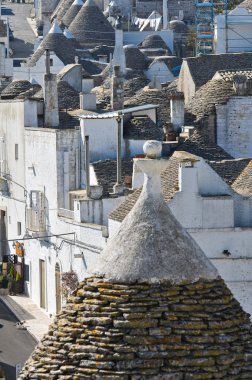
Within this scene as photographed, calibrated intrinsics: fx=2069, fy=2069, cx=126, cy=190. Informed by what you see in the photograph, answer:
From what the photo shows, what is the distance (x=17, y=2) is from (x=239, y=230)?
10784cm

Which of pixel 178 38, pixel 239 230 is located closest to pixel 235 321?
pixel 239 230

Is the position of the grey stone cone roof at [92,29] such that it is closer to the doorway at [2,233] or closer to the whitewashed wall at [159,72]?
the whitewashed wall at [159,72]

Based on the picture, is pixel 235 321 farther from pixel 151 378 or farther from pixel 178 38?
pixel 178 38

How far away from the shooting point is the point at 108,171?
45.0m

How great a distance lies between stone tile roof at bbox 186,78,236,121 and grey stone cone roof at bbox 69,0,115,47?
176ft

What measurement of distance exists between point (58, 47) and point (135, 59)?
402 centimetres

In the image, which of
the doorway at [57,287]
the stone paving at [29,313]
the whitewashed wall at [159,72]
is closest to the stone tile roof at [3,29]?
the whitewashed wall at [159,72]

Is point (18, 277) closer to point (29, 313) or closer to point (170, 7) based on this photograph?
point (29, 313)

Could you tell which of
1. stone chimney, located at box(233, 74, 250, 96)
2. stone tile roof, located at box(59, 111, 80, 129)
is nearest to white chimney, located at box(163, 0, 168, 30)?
stone chimney, located at box(233, 74, 250, 96)

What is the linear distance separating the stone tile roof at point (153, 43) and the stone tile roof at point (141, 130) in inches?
2132

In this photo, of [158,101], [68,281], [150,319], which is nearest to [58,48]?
[158,101]

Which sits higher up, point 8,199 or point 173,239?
point 173,239

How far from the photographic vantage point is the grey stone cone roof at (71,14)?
116m

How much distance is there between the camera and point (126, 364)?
1208 cm
